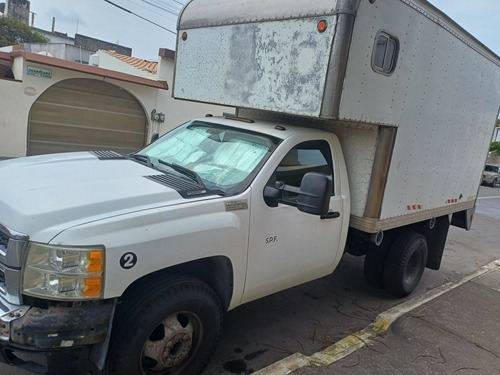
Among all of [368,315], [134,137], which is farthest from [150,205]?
[134,137]

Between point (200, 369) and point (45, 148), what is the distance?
10273 mm

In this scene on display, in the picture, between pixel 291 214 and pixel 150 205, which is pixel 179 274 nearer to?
pixel 150 205

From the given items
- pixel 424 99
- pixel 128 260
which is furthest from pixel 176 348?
pixel 424 99

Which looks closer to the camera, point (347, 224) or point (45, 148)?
point (347, 224)

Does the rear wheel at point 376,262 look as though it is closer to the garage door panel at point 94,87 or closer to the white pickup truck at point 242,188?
the white pickup truck at point 242,188

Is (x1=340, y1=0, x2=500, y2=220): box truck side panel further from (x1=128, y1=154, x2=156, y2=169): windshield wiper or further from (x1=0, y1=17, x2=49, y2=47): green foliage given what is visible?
(x1=0, y1=17, x2=49, y2=47): green foliage

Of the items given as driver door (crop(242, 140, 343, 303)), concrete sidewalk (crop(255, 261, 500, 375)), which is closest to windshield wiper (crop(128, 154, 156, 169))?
driver door (crop(242, 140, 343, 303))

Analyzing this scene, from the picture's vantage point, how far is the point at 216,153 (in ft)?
12.0

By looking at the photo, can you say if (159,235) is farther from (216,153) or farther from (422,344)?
(422,344)

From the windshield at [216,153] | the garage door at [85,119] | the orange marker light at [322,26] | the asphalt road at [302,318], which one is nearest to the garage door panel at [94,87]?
the garage door at [85,119]

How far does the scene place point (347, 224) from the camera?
4.12 m

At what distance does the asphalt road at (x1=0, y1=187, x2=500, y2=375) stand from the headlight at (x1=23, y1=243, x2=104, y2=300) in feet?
3.90

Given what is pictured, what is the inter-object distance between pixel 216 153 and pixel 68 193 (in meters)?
1.37

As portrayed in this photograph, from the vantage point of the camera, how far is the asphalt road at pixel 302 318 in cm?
360
